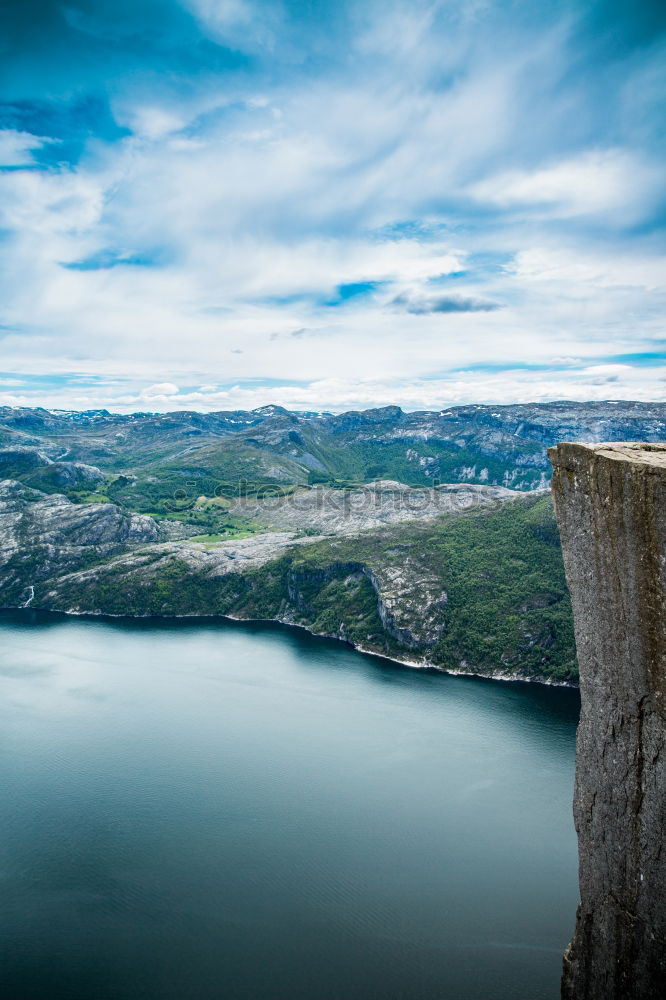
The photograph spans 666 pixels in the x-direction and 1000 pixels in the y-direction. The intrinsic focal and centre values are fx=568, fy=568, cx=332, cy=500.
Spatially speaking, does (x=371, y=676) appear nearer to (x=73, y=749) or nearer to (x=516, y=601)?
(x=516, y=601)

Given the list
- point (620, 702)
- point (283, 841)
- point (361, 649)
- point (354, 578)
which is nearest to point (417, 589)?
point (361, 649)

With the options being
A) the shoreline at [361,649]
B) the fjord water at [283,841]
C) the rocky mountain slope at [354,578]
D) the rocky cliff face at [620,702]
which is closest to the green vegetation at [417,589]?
the rocky mountain slope at [354,578]

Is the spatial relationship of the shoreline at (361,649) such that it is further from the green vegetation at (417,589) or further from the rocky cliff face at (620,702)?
the rocky cliff face at (620,702)

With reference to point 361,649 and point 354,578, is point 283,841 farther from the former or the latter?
point 354,578

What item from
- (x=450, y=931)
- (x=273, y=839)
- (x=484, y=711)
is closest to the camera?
(x=450, y=931)

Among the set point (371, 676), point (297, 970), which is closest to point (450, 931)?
point (297, 970)

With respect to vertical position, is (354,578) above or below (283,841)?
above
